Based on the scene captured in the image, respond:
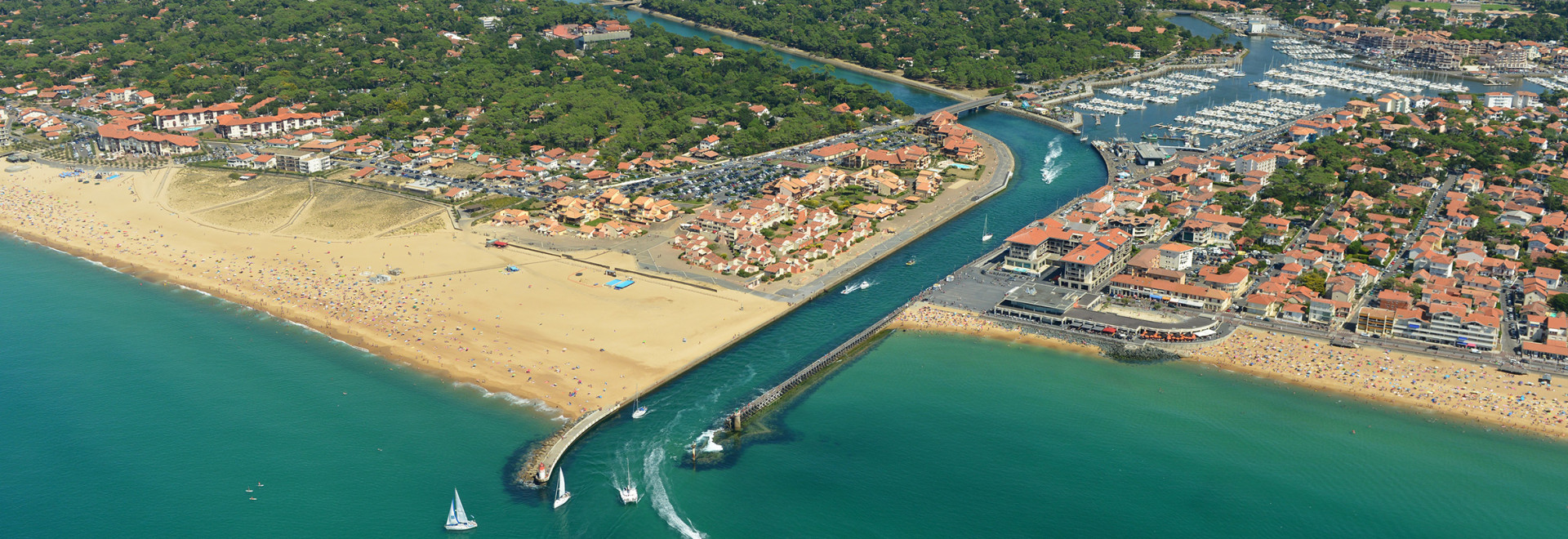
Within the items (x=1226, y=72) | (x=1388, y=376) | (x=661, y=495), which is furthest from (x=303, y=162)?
(x=1226, y=72)

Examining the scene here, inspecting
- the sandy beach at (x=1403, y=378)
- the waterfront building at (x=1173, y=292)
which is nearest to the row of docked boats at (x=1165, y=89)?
the waterfront building at (x=1173, y=292)

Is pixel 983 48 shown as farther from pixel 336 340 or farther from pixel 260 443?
pixel 260 443

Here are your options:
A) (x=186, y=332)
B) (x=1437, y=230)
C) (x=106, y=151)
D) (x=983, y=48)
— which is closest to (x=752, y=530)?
(x=186, y=332)

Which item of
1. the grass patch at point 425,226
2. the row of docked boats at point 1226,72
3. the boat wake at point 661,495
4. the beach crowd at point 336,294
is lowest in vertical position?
the boat wake at point 661,495

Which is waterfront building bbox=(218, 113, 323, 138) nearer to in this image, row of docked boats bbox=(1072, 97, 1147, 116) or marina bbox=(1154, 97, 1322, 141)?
row of docked boats bbox=(1072, 97, 1147, 116)

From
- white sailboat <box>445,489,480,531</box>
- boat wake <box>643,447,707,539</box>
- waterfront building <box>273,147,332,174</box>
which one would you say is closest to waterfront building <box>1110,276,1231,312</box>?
boat wake <box>643,447,707,539</box>

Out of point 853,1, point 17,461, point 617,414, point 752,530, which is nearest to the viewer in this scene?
point 752,530

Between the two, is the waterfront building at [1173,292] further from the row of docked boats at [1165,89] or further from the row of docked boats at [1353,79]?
the row of docked boats at [1353,79]
